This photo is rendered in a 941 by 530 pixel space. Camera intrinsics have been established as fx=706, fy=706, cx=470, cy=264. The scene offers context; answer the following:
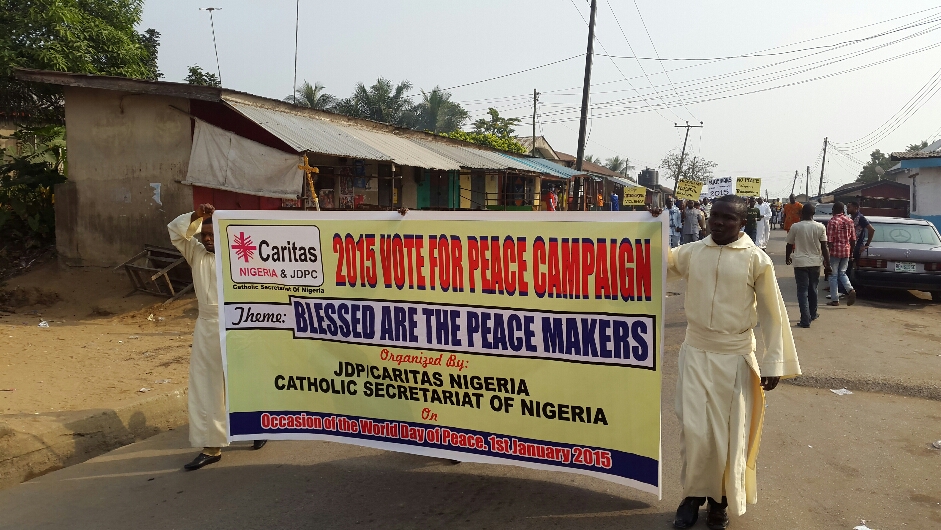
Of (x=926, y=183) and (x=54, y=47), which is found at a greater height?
(x=54, y=47)

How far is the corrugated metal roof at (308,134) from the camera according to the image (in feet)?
37.5

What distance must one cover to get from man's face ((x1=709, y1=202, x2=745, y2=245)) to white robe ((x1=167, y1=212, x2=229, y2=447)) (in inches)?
127

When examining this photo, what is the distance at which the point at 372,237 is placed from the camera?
13.7 ft

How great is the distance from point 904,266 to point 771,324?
31.6ft

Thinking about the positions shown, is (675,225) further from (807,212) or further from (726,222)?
(726,222)

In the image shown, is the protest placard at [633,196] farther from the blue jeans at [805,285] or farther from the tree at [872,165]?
the tree at [872,165]

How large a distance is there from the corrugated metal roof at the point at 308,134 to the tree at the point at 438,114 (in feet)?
88.3

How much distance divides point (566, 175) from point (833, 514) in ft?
69.0

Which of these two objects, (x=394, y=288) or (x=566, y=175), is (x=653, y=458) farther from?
(x=566, y=175)

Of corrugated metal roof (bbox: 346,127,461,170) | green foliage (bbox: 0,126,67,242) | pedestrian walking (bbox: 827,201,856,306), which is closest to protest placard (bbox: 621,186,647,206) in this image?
corrugated metal roof (bbox: 346,127,461,170)

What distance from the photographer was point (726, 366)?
3.60 m

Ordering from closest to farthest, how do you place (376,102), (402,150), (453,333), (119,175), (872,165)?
(453,333), (119,175), (402,150), (376,102), (872,165)

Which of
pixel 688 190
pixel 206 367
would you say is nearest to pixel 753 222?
pixel 688 190

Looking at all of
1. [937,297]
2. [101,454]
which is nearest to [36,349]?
[101,454]
